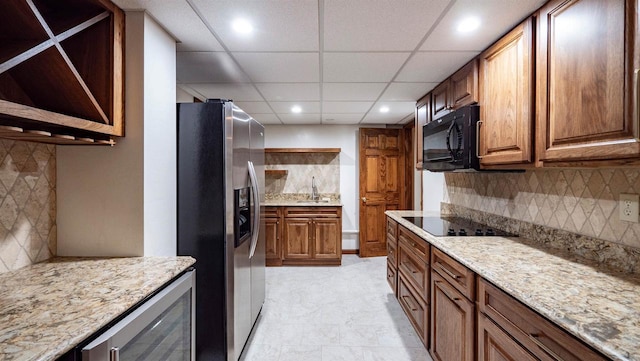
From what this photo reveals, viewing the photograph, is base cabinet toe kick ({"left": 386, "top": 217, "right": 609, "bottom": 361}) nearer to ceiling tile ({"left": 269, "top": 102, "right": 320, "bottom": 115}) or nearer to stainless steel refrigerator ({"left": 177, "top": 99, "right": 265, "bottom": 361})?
stainless steel refrigerator ({"left": 177, "top": 99, "right": 265, "bottom": 361})

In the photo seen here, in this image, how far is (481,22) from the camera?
1584 mm

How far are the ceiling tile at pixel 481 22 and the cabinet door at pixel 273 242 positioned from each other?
3009 millimetres

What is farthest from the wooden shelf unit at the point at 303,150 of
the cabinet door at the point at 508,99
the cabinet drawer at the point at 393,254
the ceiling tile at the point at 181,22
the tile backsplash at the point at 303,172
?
the cabinet door at the point at 508,99

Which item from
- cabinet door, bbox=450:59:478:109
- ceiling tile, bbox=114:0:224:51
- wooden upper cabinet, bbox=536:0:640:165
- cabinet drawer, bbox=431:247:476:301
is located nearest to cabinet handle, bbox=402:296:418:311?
cabinet drawer, bbox=431:247:476:301

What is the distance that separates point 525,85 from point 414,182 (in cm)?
326

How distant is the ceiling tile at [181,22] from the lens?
1419 millimetres

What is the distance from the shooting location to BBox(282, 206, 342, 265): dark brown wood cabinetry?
4.16 m

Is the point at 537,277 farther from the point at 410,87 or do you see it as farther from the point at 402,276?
the point at 410,87

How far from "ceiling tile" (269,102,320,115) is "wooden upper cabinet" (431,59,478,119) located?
132 cm

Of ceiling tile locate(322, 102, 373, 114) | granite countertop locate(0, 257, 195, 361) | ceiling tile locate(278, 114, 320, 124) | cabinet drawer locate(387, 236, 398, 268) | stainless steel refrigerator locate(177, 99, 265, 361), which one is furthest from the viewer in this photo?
ceiling tile locate(278, 114, 320, 124)

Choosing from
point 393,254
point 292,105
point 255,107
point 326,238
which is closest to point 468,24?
point 393,254

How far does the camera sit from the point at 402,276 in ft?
8.48

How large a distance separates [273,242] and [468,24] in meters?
3.44

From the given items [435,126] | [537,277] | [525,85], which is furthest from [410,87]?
[537,277]
